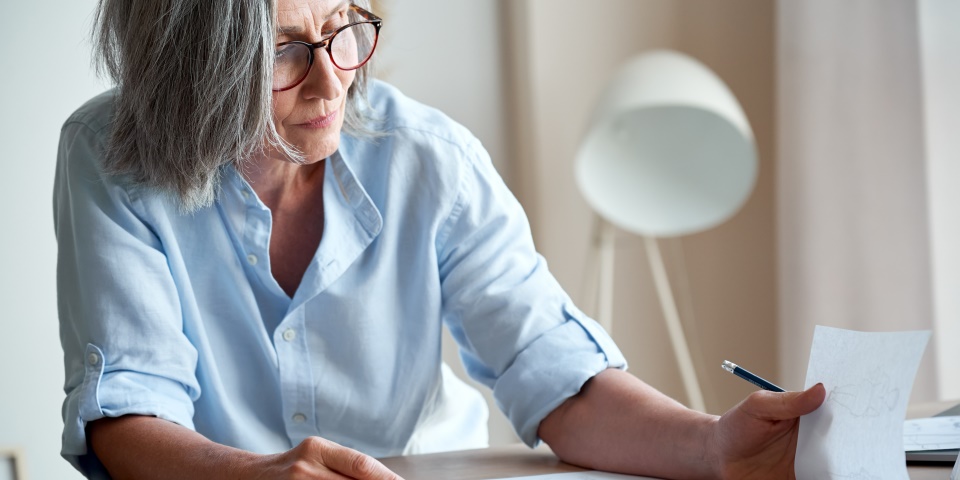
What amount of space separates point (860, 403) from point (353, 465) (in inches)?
18.0

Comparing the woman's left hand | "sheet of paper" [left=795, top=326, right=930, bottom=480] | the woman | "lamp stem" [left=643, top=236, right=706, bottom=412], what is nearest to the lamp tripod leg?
"lamp stem" [left=643, top=236, right=706, bottom=412]

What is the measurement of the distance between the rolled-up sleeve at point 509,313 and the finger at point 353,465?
0.33 m

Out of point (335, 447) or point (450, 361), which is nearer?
point (335, 447)

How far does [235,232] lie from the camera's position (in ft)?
4.32

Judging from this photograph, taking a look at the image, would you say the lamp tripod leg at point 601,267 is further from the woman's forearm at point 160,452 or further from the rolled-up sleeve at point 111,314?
the woman's forearm at point 160,452

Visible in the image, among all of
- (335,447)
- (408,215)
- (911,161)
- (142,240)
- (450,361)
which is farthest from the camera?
(450,361)

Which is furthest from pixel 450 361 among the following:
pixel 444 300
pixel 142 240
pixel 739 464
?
pixel 739 464

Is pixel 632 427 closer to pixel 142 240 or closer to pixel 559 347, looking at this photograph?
pixel 559 347

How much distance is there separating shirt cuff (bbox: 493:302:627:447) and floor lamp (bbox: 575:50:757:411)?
1.14m

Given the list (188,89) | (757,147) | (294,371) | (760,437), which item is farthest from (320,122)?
(757,147)

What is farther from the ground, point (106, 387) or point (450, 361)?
point (106, 387)

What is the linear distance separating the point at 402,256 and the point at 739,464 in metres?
0.55

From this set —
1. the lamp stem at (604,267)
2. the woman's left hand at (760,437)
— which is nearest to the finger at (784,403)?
the woman's left hand at (760,437)

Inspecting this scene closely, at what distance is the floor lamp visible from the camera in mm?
2371
